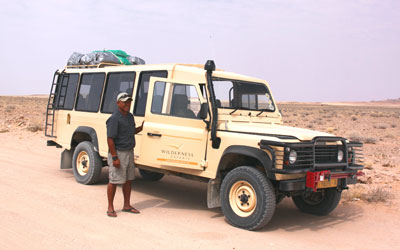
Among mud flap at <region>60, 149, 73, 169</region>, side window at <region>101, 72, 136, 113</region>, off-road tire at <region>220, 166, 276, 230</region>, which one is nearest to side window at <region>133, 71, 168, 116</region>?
side window at <region>101, 72, 136, 113</region>

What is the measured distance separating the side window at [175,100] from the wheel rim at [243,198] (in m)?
1.33

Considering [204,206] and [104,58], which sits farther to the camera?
[104,58]

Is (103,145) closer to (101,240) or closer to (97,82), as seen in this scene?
(97,82)

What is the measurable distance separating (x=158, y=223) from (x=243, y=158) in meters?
1.59

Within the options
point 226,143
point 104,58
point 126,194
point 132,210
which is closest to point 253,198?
point 226,143

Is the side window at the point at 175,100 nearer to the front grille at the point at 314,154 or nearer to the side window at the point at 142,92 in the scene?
the side window at the point at 142,92

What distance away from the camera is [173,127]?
22.0ft

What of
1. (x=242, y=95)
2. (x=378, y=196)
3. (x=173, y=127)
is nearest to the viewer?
(x=173, y=127)

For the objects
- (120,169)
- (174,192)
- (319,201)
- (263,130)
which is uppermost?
(263,130)

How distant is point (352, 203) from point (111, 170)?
4493 mm

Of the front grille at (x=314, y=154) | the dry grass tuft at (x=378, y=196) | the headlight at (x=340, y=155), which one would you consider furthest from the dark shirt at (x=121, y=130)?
the dry grass tuft at (x=378, y=196)

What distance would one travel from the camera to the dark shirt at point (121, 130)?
247 inches

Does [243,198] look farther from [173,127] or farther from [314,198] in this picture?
[314,198]

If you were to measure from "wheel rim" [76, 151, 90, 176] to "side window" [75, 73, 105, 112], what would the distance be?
97 centimetres
